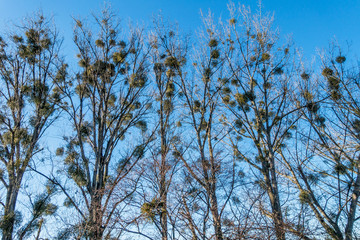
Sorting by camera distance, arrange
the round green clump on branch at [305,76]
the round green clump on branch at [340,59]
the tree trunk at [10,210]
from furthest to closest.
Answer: the round green clump on branch at [305,76] → the tree trunk at [10,210] → the round green clump on branch at [340,59]

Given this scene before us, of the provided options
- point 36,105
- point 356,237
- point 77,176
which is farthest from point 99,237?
point 356,237

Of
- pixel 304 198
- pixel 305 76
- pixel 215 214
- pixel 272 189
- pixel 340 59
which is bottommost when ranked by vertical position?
pixel 215 214

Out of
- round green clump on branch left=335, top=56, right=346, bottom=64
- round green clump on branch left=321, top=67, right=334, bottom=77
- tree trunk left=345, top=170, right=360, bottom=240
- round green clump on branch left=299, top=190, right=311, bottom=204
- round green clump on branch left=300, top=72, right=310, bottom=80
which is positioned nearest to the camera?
tree trunk left=345, top=170, right=360, bottom=240

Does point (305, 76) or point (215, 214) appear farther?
point (305, 76)

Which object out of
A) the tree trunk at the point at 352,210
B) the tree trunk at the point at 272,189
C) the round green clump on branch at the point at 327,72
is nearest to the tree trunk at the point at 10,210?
the tree trunk at the point at 272,189

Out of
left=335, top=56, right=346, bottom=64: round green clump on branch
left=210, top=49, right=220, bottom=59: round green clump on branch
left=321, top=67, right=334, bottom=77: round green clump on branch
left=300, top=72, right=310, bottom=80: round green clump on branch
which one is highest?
left=210, top=49, right=220, bottom=59: round green clump on branch

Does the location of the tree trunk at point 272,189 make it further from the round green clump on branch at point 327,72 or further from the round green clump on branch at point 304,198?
the round green clump on branch at point 327,72

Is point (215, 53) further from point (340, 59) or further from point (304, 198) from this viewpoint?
point (304, 198)

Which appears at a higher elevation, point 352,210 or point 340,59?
point 340,59

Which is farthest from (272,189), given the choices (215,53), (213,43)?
(213,43)

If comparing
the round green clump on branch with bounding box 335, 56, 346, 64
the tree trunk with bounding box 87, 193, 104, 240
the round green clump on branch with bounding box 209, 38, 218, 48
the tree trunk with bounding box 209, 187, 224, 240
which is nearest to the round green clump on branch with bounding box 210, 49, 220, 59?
the round green clump on branch with bounding box 209, 38, 218, 48

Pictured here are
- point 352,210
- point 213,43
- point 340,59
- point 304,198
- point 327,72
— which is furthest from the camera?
point 213,43

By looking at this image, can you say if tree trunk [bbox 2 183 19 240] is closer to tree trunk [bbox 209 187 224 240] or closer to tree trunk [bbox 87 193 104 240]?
tree trunk [bbox 87 193 104 240]

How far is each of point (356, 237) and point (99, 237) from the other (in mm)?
7137
